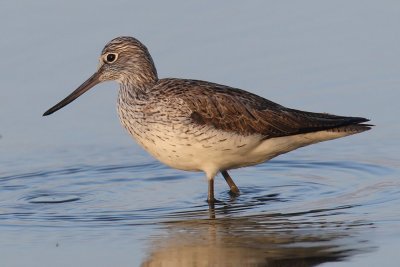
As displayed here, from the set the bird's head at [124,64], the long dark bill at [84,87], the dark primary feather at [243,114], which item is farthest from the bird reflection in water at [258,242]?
the long dark bill at [84,87]

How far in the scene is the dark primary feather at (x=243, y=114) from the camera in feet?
50.1

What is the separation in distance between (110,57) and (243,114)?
6.25 feet

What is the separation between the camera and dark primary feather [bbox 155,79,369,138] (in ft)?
50.1

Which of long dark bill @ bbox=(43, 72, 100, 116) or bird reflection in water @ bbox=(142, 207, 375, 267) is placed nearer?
bird reflection in water @ bbox=(142, 207, 375, 267)

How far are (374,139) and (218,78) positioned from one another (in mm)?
2737

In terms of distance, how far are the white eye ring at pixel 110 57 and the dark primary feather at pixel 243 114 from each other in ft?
2.37

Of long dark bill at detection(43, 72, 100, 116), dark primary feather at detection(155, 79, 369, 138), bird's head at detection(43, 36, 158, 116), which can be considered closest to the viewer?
dark primary feather at detection(155, 79, 369, 138)

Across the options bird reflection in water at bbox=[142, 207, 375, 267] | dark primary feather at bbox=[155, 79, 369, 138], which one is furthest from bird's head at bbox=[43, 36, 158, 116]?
bird reflection in water at bbox=[142, 207, 375, 267]

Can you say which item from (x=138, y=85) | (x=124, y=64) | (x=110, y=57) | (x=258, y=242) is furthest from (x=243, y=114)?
(x=258, y=242)

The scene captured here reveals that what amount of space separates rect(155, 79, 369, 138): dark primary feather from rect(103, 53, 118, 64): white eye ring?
722 mm

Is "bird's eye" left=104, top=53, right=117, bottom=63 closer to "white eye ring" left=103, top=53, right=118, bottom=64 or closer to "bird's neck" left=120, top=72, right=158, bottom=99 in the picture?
"white eye ring" left=103, top=53, right=118, bottom=64

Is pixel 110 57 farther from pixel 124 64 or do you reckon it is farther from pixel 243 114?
pixel 243 114

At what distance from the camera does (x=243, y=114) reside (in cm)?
1547

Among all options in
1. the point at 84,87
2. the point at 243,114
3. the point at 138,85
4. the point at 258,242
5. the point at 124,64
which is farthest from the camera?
the point at 84,87
